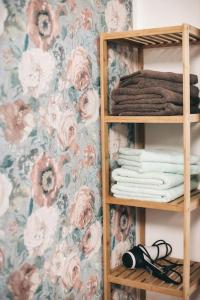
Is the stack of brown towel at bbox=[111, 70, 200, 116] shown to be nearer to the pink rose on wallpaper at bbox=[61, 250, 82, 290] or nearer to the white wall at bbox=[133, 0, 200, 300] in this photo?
the white wall at bbox=[133, 0, 200, 300]

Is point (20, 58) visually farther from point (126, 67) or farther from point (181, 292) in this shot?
point (181, 292)

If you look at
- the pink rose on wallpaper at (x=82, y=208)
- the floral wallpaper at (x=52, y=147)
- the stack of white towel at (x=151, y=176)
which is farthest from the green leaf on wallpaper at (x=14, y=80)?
the stack of white towel at (x=151, y=176)

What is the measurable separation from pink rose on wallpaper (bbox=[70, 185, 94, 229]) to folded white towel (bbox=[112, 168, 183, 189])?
0.48 feet

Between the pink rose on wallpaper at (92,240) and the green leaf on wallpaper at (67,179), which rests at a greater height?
the green leaf on wallpaper at (67,179)

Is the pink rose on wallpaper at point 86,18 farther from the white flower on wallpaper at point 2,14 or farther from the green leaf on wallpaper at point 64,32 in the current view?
the white flower on wallpaper at point 2,14

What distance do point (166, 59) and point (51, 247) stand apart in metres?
1.03

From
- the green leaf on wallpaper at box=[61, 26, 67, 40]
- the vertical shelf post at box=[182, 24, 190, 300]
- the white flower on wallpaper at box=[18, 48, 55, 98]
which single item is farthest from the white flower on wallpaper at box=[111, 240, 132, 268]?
the green leaf on wallpaper at box=[61, 26, 67, 40]

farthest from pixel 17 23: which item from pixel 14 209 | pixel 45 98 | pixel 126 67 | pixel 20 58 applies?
pixel 126 67

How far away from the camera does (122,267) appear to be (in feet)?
6.85

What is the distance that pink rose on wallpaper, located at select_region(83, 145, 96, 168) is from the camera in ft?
6.11

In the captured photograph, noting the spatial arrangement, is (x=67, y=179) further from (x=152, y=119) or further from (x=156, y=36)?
(x=156, y=36)

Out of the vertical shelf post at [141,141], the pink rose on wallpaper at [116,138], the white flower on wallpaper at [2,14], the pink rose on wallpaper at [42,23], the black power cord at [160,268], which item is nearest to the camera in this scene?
the white flower on wallpaper at [2,14]

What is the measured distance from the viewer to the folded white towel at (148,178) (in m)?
1.85

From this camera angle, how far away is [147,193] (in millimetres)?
1883
